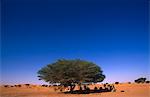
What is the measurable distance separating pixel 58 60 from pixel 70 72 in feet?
14.8

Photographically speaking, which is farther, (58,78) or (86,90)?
(86,90)

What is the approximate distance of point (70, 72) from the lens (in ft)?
175

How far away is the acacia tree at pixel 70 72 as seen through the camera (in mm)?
53250

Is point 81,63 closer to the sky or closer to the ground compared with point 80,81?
closer to the sky

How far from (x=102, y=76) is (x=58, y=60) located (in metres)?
9.60

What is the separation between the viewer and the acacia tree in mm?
53250

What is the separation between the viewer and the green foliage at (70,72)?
175 feet

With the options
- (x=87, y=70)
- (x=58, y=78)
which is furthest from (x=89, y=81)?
Result: (x=58, y=78)

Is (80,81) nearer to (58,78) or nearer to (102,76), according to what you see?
(58,78)

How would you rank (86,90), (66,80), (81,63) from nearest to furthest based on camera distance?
1. (66,80)
2. (81,63)
3. (86,90)

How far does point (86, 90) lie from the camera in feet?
195

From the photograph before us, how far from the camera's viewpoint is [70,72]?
2099 inches

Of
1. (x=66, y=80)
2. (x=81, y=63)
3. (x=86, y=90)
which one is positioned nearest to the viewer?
(x=66, y=80)

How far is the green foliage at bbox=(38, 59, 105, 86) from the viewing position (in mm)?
53219
